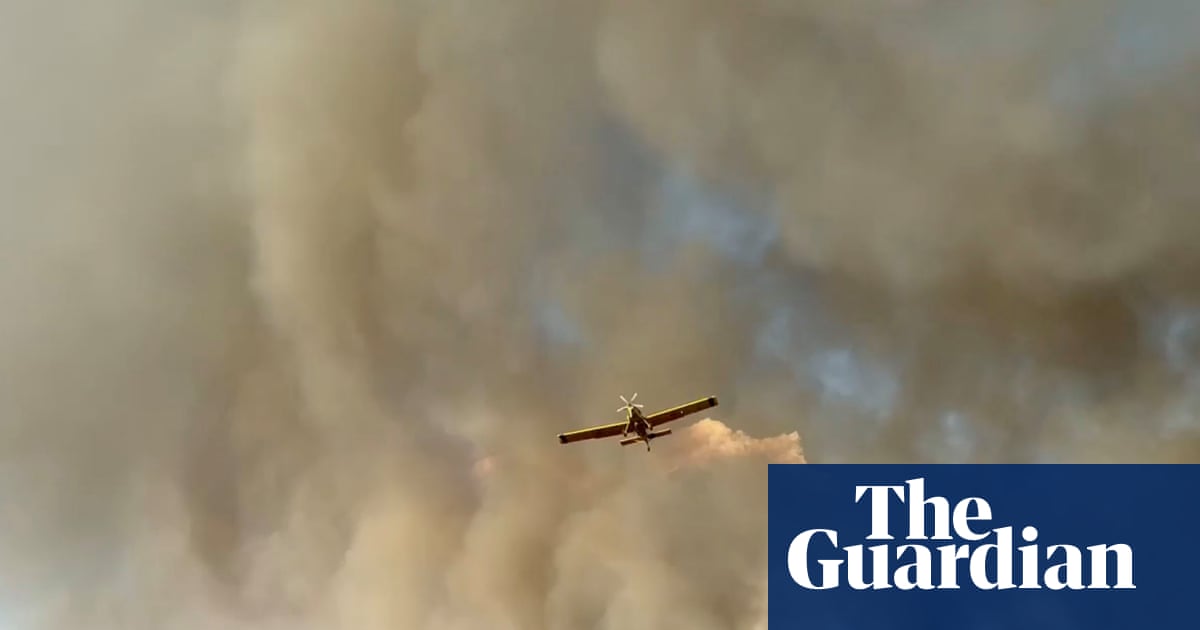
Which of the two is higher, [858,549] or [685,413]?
[685,413]

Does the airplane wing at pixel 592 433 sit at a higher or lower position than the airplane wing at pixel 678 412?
lower

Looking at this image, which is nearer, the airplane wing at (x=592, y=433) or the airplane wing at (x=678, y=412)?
the airplane wing at (x=678, y=412)

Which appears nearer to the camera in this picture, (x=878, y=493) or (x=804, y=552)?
(x=804, y=552)

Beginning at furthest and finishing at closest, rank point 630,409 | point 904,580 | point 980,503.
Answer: point 980,503 → point 904,580 → point 630,409

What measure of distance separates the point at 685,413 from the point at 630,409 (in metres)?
4.15

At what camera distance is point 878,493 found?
73.1 m

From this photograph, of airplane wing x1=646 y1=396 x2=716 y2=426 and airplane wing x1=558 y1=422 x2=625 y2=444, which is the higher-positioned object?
airplane wing x1=646 y1=396 x2=716 y2=426

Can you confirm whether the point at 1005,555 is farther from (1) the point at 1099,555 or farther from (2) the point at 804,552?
(2) the point at 804,552

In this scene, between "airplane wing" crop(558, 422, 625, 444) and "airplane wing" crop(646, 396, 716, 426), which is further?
"airplane wing" crop(558, 422, 625, 444)

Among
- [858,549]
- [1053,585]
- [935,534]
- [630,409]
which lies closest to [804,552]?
[858,549]

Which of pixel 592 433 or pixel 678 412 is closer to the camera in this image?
pixel 678 412

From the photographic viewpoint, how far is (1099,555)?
65.6m

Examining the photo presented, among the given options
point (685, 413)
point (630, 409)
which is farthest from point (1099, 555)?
point (630, 409)

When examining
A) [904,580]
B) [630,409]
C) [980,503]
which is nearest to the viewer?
[630,409]
